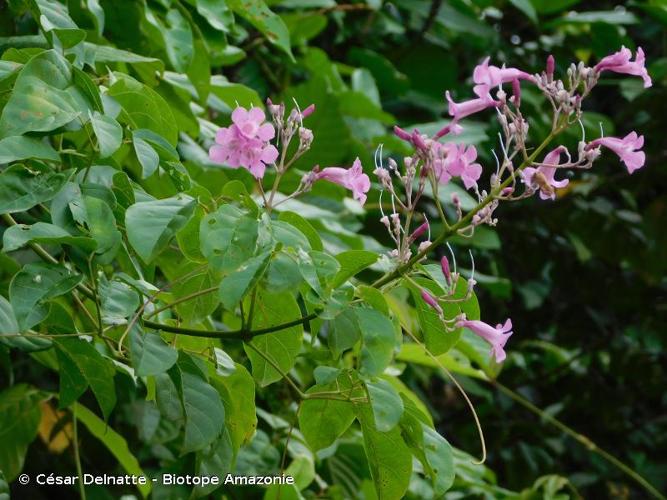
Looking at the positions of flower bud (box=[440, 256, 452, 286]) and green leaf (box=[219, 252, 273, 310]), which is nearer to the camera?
green leaf (box=[219, 252, 273, 310])

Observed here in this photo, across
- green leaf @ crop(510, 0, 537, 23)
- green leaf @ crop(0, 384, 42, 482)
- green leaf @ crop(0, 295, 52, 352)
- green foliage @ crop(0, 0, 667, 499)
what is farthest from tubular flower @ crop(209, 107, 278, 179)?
green leaf @ crop(510, 0, 537, 23)

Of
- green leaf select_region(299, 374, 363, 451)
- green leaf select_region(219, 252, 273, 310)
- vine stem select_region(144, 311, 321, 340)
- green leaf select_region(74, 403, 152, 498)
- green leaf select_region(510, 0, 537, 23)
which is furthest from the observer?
green leaf select_region(510, 0, 537, 23)

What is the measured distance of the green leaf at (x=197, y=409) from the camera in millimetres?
853

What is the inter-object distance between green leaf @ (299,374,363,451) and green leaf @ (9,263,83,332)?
241 mm

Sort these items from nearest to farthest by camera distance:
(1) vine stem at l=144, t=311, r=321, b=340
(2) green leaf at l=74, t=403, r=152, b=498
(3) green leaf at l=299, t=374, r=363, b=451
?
(1) vine stem at l=144, t=311, r=321, b=340, (3) green leaf at l=299, t=374, r=363, b=451, (2) green leaf at l=74, t=403, r=152, b=498

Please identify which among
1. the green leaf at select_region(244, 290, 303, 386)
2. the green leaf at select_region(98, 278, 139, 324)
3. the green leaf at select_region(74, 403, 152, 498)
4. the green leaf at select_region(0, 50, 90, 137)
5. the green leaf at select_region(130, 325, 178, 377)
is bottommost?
the green leaf at select_region(74, 403, 152, 498)

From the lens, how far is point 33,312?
761 millimetres

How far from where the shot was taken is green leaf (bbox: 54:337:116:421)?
35.1 inches

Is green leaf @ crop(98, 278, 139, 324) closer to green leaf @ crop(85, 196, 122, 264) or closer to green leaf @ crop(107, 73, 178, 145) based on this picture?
green leaf @ crop(85, 196, 122, 264)

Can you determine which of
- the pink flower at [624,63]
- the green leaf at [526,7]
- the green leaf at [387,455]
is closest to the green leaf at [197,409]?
the green leaf at [387,455]

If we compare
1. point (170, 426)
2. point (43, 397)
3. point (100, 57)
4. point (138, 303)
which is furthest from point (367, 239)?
point (138, 303)

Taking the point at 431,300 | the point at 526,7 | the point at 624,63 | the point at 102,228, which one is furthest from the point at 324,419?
the point at 526,7

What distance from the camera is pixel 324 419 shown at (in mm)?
922

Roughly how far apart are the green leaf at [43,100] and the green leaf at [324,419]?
1.03 feet
